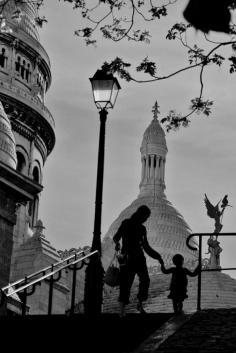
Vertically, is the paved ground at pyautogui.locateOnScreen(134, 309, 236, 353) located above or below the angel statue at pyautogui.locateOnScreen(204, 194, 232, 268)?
below

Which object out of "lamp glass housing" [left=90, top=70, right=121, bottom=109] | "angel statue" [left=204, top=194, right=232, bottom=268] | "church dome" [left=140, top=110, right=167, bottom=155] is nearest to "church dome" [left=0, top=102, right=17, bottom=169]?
"lamp glass housing" [left=90, top=70, right=121, bottom=109]

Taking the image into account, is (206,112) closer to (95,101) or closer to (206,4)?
(95,101)

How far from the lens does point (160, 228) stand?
10362 cm

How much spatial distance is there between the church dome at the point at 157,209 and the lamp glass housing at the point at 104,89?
78.0 m

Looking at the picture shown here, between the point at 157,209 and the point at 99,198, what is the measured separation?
8939cm

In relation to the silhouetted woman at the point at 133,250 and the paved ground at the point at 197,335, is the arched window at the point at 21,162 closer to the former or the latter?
the silhouetted woman at the point at 133,250

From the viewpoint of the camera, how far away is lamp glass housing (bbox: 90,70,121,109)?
1752 centimetres

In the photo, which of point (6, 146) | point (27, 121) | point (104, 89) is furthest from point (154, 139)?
point (104, 89)

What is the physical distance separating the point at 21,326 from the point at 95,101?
4028 millimetres

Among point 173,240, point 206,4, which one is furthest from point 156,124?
point 206,4

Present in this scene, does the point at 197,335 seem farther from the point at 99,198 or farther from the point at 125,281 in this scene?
the point at 99,198

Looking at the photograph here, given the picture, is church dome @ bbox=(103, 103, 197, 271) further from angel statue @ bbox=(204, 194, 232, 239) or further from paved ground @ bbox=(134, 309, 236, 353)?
paved ground @ bbox=(134, 309, 236, 353)

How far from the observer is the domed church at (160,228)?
243 feet

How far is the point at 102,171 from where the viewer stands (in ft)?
56.2
